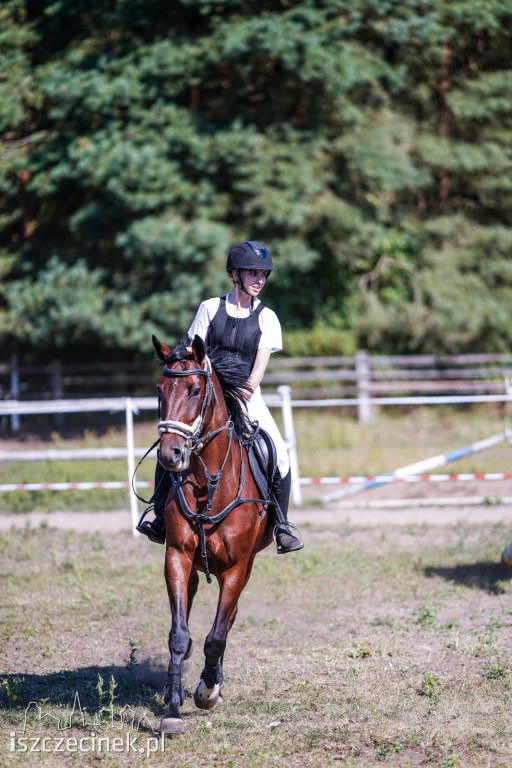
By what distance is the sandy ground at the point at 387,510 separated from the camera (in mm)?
11548

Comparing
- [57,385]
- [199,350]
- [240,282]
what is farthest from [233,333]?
[57,385]

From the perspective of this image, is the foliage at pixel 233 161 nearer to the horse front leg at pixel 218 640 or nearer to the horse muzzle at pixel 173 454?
the horse front leg at pixel 218 640

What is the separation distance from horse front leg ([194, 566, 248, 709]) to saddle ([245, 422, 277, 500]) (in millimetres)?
631

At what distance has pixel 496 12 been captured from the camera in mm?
20469

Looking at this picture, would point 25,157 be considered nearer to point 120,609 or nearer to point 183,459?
point 120,609

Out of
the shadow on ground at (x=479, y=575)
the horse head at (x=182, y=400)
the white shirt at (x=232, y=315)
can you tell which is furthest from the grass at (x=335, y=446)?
the horse head at (x=182, y=400)

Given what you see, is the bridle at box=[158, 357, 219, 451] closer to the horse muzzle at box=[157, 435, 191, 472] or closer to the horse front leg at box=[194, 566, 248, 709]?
the horse muzzle at box=[157, 435, 191, 472]

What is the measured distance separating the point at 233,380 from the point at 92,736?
2.29m

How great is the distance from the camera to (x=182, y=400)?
483 cm

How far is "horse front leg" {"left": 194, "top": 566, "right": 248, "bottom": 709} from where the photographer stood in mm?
5195

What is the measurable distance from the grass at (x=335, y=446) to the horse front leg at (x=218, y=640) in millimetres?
7747

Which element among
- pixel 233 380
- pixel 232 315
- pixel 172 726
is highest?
pixel 232 315

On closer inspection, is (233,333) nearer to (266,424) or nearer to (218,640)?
(266,424)

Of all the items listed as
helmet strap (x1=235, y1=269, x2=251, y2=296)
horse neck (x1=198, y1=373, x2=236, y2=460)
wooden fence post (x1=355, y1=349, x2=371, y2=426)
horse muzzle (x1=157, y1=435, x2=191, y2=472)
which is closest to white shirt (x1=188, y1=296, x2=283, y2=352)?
helmet strap (x1=235, y1=269, x2=251, y2=296)
